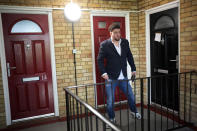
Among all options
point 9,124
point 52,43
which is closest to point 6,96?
point 9,124

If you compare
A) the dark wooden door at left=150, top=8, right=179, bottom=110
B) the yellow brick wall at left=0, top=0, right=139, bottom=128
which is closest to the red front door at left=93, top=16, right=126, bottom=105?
the yellow brick wall at left=0, top=0, right=139, bottom=128

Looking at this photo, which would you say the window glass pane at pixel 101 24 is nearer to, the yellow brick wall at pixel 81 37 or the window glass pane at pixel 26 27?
the yellow brick wall at pixel 81 37

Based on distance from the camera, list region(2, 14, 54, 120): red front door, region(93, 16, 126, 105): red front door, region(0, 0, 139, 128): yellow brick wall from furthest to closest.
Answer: region(93, 16, 126, 105): red front door < region(0, 0, 139, 128): yellow brick wall < region(2, 14, 54, 120): red front door

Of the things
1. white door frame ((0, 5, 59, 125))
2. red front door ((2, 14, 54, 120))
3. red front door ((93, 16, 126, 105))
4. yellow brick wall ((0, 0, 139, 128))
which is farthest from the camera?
red front door ((93, 16, 126, 105))

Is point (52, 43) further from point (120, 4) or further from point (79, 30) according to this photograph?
point (120, 4)

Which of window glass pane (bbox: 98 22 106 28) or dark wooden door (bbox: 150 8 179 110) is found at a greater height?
window glass pane (bbox: 98 22 106 28)

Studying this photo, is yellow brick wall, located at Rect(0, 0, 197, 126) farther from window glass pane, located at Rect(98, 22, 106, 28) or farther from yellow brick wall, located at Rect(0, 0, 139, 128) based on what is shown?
window glass pane, located at Rect(98, 22, 106, 28)

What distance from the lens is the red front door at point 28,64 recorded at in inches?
124

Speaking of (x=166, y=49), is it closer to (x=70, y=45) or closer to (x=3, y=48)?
(x=70, y=45)

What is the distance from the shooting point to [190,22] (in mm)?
2803

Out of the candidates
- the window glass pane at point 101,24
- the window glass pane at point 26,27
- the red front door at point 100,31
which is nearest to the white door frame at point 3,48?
the window glass pane at point 26,27

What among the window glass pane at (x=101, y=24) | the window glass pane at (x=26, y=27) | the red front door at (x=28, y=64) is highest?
the window glass pane at (x=101, y=24)

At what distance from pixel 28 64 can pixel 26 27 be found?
2.31 feet

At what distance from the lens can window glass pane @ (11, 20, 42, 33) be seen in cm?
317
